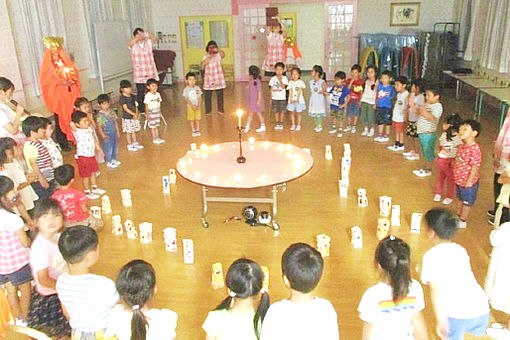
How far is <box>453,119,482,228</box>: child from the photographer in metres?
3.94

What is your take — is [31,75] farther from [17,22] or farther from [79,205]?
[79,205]

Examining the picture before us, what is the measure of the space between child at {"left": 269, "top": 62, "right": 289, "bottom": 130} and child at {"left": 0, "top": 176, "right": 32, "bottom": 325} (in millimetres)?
4973

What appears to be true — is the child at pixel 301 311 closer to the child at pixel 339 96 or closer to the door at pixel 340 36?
the child at pixel 339 96

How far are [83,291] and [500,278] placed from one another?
7.77 feet

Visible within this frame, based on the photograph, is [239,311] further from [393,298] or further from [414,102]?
[414,102]

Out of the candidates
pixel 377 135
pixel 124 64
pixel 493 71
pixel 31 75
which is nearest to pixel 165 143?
pixel 31 75

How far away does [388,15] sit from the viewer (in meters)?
11.7

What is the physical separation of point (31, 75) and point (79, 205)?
13.8 feet

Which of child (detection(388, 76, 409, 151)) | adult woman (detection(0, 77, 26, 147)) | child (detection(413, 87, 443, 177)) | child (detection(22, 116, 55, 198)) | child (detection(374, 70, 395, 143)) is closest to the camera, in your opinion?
child (detection(22, 116, 55, 198))

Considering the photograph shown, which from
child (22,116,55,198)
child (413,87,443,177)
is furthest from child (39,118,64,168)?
child (413,87,443,177)

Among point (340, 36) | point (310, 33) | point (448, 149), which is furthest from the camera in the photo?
point (310, 33)

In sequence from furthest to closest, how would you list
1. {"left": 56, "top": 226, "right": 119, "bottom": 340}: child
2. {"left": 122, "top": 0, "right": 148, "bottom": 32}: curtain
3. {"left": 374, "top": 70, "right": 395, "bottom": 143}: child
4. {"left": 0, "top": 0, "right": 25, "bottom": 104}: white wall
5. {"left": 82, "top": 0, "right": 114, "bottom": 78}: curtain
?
{"left": 122, "top": 0, "right": 148, "bottom": 32}: curtain < {"left": 82, "top": 0, "right": 114, "bottom": 78}: curtain < {"left": 374, "top": 70, "right": 395, "bottom": 143}: child < {"left": 0, "top": 0, "right": 25, "bottom": 104}: white wall < {"left": 56, "top": 226, "right": 119, "bottom": 340}: child

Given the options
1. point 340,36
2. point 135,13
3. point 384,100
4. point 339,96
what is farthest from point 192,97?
point 340,36

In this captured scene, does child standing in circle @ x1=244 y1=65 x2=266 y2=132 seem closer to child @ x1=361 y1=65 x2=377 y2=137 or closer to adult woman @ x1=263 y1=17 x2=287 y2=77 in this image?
child @ x1=361 y1=65 x2=377 y2=137
